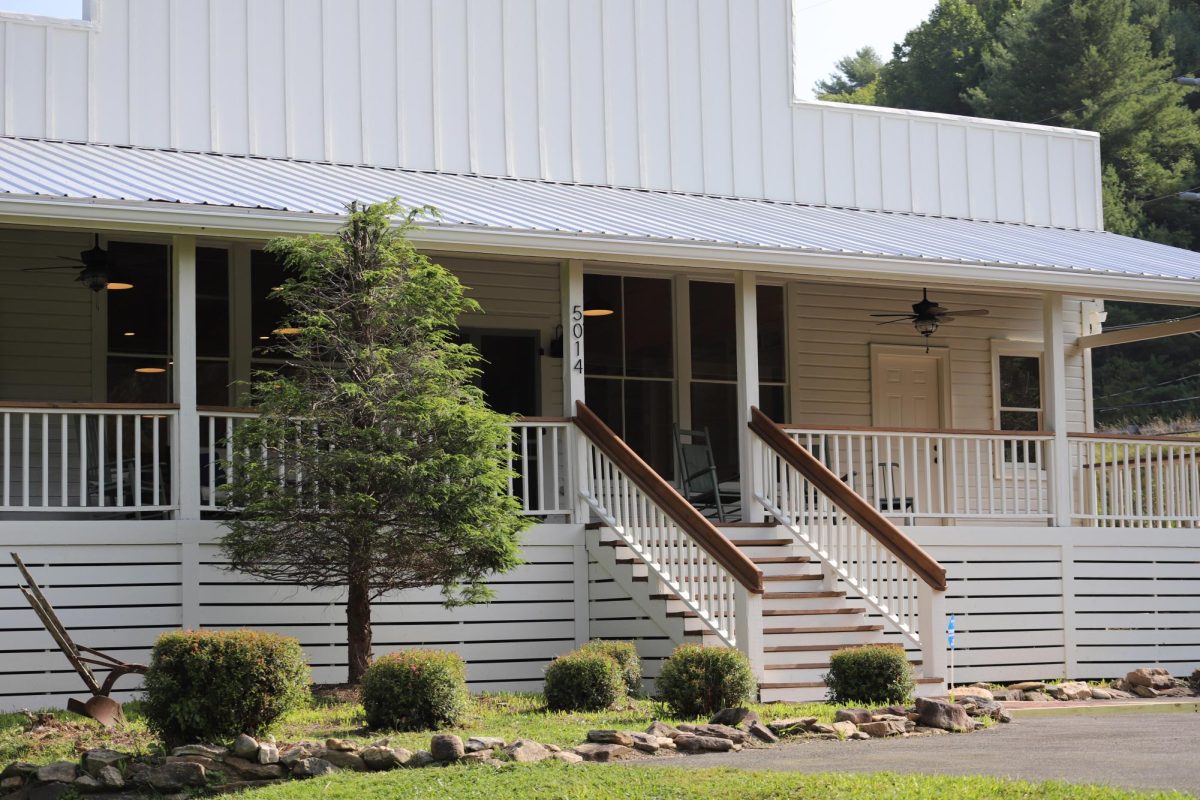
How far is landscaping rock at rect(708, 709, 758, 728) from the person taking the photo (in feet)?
34.0

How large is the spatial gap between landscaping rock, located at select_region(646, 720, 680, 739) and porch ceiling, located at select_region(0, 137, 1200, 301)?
15.3 ft

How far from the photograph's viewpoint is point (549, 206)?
15.3 metres

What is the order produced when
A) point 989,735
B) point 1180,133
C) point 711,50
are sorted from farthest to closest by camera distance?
1. point 1180,133
2. point 711,50
3. point 989,735

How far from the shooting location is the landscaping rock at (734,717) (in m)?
10.4

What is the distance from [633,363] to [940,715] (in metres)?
7.34

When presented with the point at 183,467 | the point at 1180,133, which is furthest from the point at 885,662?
the point at 1180,133

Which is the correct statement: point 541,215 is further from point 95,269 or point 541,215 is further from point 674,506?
point 95,269

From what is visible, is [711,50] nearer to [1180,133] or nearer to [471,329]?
[471,329]

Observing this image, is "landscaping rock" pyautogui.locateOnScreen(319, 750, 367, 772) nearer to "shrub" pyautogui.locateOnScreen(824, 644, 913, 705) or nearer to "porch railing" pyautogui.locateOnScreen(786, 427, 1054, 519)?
"shrub" pyautogui.locateOnScreen(824, 644, 913, 705)

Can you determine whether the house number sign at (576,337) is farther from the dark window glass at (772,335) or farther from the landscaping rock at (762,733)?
the landscaping rock at (762,733)

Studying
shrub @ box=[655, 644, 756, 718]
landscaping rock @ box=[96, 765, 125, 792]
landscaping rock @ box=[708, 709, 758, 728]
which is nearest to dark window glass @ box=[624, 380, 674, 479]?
shrub @ box=[655, 644, 756, 718]

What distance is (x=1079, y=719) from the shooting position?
12.0m

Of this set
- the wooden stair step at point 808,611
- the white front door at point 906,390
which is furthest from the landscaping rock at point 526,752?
the white front door at point 906,390

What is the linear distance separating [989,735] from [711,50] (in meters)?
9.78
